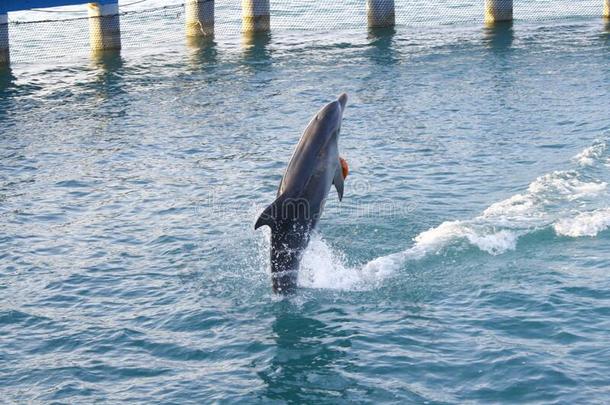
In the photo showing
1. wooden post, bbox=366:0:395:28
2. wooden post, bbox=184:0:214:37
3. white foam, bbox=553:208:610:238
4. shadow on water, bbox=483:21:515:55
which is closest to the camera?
white foam, bbox=553:208:610:238

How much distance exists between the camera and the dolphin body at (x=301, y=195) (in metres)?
17.2

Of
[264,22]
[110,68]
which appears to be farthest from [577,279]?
[264,22]

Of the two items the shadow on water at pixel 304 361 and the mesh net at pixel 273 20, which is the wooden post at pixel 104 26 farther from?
the shadow on water at pixel 304 361

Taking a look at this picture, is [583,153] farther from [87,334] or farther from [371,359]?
[87,334]

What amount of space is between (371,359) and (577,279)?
4.73m

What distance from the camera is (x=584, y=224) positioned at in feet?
69.2

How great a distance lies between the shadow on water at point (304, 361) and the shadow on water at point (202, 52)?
24.5 meters

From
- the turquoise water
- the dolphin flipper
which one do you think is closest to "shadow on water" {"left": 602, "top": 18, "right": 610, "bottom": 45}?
the turquoise water

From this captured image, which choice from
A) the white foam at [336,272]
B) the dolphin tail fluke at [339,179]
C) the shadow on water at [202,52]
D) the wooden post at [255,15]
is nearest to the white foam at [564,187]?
the white foam at [336,272]

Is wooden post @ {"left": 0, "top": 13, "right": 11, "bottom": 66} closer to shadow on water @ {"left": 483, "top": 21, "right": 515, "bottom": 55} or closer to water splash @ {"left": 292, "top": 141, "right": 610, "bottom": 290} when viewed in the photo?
shadow on water @ {"left": 483, "top": 21, "right": 515, "bottom": 55}

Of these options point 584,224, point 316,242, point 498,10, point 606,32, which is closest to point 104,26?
point 498,10

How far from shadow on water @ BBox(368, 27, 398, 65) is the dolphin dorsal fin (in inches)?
926

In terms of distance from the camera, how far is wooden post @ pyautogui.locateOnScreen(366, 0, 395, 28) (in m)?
46.7

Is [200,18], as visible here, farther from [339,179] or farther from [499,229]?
[339,179]
